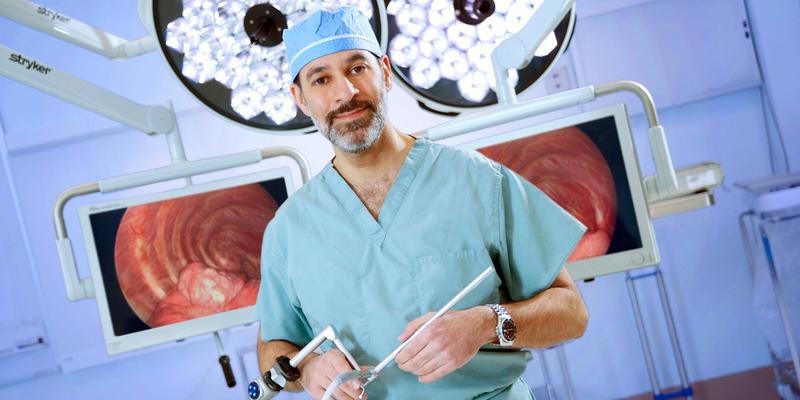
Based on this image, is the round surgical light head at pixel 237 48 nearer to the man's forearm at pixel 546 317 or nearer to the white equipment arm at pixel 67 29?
the white equipment arm at pixel 67 29

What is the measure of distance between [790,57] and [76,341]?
3.08m

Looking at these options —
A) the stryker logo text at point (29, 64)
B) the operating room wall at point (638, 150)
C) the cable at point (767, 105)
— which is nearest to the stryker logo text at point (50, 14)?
the stryker logo text at point (29, 64)

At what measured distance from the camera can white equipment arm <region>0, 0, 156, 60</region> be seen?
160cm

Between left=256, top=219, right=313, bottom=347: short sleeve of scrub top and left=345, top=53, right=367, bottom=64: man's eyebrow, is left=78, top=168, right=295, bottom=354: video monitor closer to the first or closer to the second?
left=256, top=219, right=313, bottom=347: short sleeve of scrub top

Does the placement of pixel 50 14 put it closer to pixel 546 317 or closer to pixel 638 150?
pixel 546 317

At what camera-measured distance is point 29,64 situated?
1604mm

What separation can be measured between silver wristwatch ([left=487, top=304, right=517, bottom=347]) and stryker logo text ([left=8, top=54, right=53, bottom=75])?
107 cm

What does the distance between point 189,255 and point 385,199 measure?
795mm

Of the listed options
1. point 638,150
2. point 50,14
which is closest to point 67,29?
point 50,14

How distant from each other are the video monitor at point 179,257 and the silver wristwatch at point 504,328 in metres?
0.86

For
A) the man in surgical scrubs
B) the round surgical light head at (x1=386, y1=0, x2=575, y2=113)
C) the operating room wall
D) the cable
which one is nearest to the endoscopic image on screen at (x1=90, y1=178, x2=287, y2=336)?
the round surgical light head at (x1=386, y1=0, x2=575, y2=113)

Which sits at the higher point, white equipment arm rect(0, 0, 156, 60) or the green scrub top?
white equipment arm rect(0, 0, 156, 60)

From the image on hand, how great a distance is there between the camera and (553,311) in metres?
1.21

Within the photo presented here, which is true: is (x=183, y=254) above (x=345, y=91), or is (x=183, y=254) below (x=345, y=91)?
below
